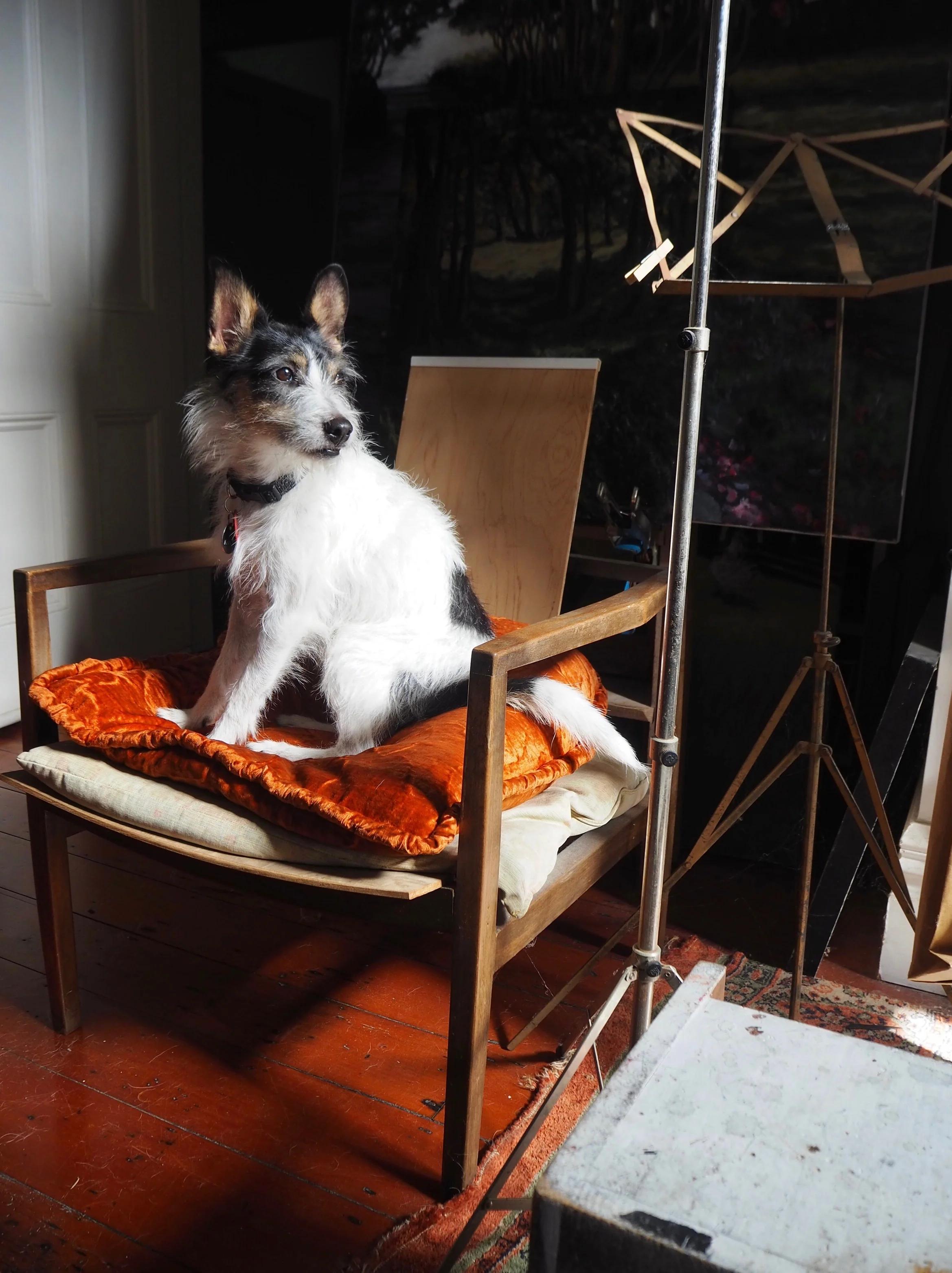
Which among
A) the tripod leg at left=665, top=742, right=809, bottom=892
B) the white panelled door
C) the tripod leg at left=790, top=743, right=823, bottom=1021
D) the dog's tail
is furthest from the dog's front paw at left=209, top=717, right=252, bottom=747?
the white panelled door

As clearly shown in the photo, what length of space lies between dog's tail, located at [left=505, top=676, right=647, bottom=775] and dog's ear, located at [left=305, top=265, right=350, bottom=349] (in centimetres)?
71

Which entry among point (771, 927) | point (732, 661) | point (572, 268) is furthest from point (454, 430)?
point (771, 927)

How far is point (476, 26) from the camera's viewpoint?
2590 millimetres

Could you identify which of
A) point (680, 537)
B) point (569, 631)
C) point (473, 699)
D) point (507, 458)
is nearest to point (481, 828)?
point (473, 699)

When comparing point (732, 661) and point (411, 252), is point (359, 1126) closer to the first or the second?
point (732, 661)

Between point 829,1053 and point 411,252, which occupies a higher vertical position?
point 411,252

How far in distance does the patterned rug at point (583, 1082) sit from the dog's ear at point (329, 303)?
1.26 m

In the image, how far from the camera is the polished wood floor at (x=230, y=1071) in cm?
145

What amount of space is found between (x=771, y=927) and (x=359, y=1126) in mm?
1099

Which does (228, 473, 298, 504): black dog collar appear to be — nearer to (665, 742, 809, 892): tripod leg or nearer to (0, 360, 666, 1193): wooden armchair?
(0, 360, 666, 1193): wooden armchair

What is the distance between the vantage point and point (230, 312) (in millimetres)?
1734

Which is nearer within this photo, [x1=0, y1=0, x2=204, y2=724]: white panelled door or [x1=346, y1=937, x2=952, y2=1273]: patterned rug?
[x1=346, y1=937, x2=952, y2=1273]: patterned rug

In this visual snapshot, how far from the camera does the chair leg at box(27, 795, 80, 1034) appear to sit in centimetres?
178

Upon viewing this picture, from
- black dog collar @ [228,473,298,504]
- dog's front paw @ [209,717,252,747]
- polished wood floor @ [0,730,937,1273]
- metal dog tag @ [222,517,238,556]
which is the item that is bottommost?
polished wood floor @ [0,730,937,1273]
